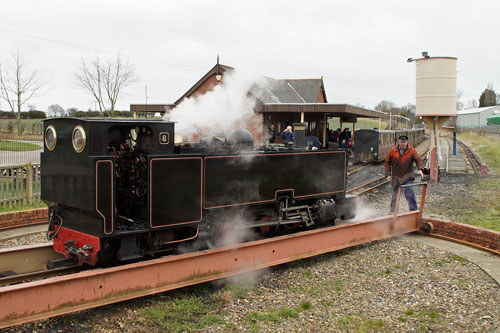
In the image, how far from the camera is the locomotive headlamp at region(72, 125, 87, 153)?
4.62 metres

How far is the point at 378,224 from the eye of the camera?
23.4 feet

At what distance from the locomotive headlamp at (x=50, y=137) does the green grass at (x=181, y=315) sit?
219 centimetres

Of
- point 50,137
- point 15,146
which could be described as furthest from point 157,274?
point 15,146

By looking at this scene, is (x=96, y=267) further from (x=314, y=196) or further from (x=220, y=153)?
(x=314, y=196)

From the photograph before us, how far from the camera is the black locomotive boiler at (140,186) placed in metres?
4.66

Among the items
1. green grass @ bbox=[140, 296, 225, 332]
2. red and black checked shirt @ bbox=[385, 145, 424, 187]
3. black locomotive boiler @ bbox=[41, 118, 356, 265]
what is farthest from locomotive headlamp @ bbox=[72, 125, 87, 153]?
red and black checked shirt @ bbox=[385, 145, 424, 187]

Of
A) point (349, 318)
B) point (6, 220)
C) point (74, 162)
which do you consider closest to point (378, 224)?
point (349, 318)

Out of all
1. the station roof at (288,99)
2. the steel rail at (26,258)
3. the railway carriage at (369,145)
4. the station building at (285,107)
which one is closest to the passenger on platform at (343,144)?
the railway carriage at (369,145)

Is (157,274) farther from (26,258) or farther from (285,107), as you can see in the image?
(285,107)

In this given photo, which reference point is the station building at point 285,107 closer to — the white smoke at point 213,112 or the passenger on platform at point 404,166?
the white smoke at point 213,112

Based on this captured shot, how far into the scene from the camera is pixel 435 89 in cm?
1495

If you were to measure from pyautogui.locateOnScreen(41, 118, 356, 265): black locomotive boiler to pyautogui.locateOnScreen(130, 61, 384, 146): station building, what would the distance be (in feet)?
29.4

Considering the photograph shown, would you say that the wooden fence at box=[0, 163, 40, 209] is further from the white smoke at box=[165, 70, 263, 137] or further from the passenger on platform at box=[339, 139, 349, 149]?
the passenger on platform at box=[339, 139, 349, 149]

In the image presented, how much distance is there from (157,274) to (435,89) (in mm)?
13144
